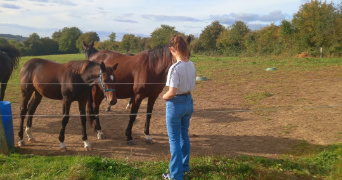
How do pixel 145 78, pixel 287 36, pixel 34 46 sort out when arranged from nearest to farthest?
pixel 145 78 < pixel 287 36 < pixel 34 46

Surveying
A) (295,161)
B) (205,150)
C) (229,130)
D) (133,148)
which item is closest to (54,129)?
(133,148)

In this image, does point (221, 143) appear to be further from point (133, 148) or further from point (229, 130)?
point (133, 148)

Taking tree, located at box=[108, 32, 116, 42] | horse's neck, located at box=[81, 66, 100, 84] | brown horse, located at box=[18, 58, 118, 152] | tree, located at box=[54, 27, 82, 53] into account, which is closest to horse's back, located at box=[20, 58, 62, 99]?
brown horse, located at box=[18, 58, 118, 152]

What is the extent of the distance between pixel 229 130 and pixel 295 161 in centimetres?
221

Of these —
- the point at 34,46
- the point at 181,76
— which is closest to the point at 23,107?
the point at 181,76

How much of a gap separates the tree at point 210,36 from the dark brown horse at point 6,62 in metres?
40.7

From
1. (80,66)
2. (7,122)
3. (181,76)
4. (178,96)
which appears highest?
(80,66)

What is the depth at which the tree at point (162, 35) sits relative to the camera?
138 ft

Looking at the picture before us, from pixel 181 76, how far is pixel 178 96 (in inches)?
10.6

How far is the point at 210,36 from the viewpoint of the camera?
157 ft

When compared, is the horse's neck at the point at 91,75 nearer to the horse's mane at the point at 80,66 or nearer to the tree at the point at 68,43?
the horse's mane at the point at 80,66

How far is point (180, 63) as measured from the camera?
3.32 metres

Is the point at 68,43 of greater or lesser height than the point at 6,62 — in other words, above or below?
above

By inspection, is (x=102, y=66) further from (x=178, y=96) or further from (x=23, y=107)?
(x=23, y=107)
